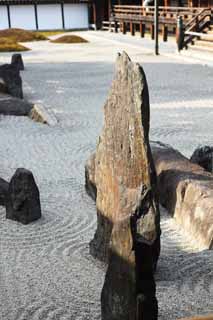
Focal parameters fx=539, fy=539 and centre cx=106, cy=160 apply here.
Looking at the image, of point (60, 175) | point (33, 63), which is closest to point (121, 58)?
point (60, 175)

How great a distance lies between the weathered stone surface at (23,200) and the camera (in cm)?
557

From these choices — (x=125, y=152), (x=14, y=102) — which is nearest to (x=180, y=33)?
(x=14, y=102)

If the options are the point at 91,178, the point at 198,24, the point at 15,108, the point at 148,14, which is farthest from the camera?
the point at 148,14

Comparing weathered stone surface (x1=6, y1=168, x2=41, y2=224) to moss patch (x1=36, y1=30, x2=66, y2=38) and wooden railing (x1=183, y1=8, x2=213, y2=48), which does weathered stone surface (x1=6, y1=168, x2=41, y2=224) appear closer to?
wooden railing (x1=183, y1=8, x2=213, y2=48)

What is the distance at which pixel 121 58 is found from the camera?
168 inches

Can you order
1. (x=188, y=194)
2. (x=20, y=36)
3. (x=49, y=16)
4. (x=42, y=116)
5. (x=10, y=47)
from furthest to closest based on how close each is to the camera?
(x=49, y=16) → (x=20, y=36) → (x=10, y=47) → (x=42, y=116) → (x=188, y=194)

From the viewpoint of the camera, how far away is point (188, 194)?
17.4ft

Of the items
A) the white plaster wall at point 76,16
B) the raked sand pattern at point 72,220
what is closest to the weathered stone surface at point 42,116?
the raked sand pattern at point 72,220

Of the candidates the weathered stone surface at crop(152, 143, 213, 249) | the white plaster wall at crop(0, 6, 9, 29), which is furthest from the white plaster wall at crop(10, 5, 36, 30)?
the weathered stone surface at crop(152, 143, 213, 249)

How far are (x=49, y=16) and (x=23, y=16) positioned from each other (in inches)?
61.0

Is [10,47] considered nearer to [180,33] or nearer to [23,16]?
[180,33]

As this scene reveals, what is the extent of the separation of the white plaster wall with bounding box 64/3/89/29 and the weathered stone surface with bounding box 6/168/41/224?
2829 cm

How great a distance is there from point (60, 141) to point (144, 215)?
16.4 feet

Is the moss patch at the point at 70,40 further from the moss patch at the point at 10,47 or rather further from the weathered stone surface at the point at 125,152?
the weathered stone surface at the point at 125,152
